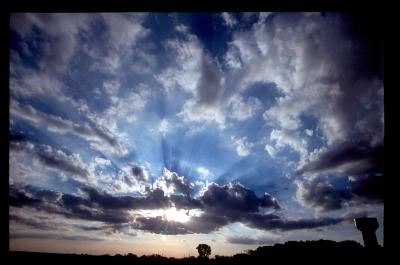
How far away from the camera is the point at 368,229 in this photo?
6.68 meters

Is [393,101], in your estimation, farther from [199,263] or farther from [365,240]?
[365,240]

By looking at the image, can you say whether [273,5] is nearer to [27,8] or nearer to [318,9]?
[318,9]

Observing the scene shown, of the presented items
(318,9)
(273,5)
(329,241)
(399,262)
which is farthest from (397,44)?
(329,241)

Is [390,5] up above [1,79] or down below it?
above

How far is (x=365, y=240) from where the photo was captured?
6.66m

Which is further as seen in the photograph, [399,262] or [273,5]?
[273,5]

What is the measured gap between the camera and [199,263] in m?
3.24

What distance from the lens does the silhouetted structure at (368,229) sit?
Result: 6.60 meters

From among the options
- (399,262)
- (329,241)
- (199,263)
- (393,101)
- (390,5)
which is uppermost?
(390,5)

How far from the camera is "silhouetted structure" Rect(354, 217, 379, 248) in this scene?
6.60 metres

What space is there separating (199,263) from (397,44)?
2.92 meters

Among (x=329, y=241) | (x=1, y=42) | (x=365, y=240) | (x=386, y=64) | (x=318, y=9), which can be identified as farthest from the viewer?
(x=329, y=241)

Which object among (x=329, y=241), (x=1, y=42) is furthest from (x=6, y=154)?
(x=329, y=241)

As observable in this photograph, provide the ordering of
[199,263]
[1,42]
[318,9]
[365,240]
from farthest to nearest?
[365,240] < [199,263] < [318,9] < [1,42]
